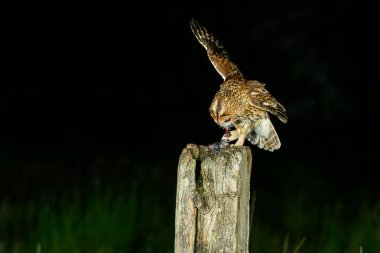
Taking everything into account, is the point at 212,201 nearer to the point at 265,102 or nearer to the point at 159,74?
the point at 265,102

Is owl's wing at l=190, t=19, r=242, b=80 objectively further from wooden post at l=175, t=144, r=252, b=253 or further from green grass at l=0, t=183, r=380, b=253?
wooden post at l=175, t=144, r=252, b=253

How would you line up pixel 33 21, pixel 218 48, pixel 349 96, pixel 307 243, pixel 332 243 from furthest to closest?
pixel 349 96 < pixel 33 21 < pixel 307 243 < pixel 332 243 < pixel 218 48

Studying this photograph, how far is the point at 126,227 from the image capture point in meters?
4.75

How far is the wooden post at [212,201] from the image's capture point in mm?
2336

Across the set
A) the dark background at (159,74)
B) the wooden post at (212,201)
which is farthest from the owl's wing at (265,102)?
the dark background at (159,74)

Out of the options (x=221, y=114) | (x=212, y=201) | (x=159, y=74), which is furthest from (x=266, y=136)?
(x=159, y=74)

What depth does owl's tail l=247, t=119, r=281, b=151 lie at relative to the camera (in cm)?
394

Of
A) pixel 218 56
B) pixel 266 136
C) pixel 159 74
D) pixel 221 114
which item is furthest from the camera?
pixel 159 74

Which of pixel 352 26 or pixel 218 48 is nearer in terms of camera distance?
pixel 218 48

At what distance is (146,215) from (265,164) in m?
3.49

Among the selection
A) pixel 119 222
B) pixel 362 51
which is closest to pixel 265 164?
pixel 362 51

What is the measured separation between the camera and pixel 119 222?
4.73m

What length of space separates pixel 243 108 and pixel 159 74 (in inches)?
189

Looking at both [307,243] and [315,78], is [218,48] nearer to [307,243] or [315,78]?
[307,243]
